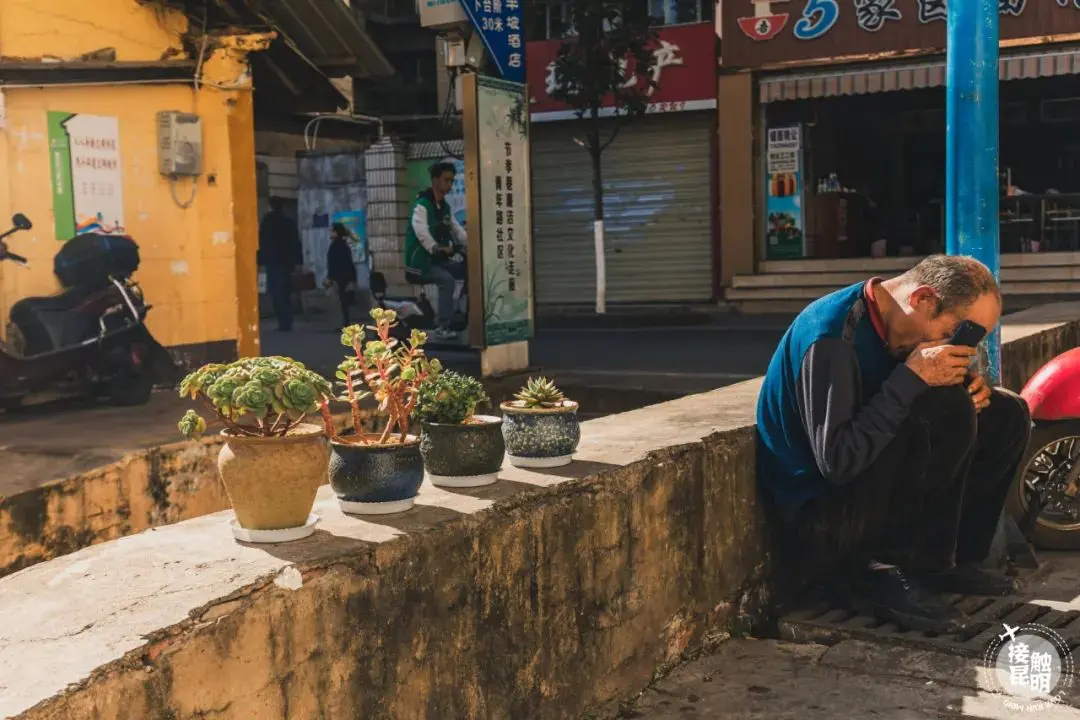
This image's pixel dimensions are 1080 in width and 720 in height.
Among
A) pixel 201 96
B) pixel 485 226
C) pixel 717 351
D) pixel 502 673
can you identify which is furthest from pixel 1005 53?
pixel 502 673

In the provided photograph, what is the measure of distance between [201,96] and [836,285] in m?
10.0

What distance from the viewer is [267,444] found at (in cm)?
233

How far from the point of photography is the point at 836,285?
15875mm

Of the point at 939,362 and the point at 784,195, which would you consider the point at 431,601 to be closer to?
the point at 939,362

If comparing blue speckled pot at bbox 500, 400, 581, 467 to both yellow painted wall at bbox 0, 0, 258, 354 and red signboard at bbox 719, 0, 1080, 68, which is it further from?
red signboard at bbox 719, 0, 1080, 68

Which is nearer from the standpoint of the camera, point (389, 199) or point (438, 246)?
point (438, 246)

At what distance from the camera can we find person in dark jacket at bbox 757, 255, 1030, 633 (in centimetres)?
324

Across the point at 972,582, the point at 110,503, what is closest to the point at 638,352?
the point at 110,503

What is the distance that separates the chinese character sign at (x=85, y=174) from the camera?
7539 millimetres

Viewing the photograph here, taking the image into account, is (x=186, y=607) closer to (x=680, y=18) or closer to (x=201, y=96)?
(x=201, y=96)

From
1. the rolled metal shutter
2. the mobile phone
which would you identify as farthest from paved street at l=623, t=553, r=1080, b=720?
the rolled metal shutter

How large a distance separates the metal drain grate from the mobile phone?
0.90m

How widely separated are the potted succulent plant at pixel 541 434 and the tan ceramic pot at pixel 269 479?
0.86 meters
